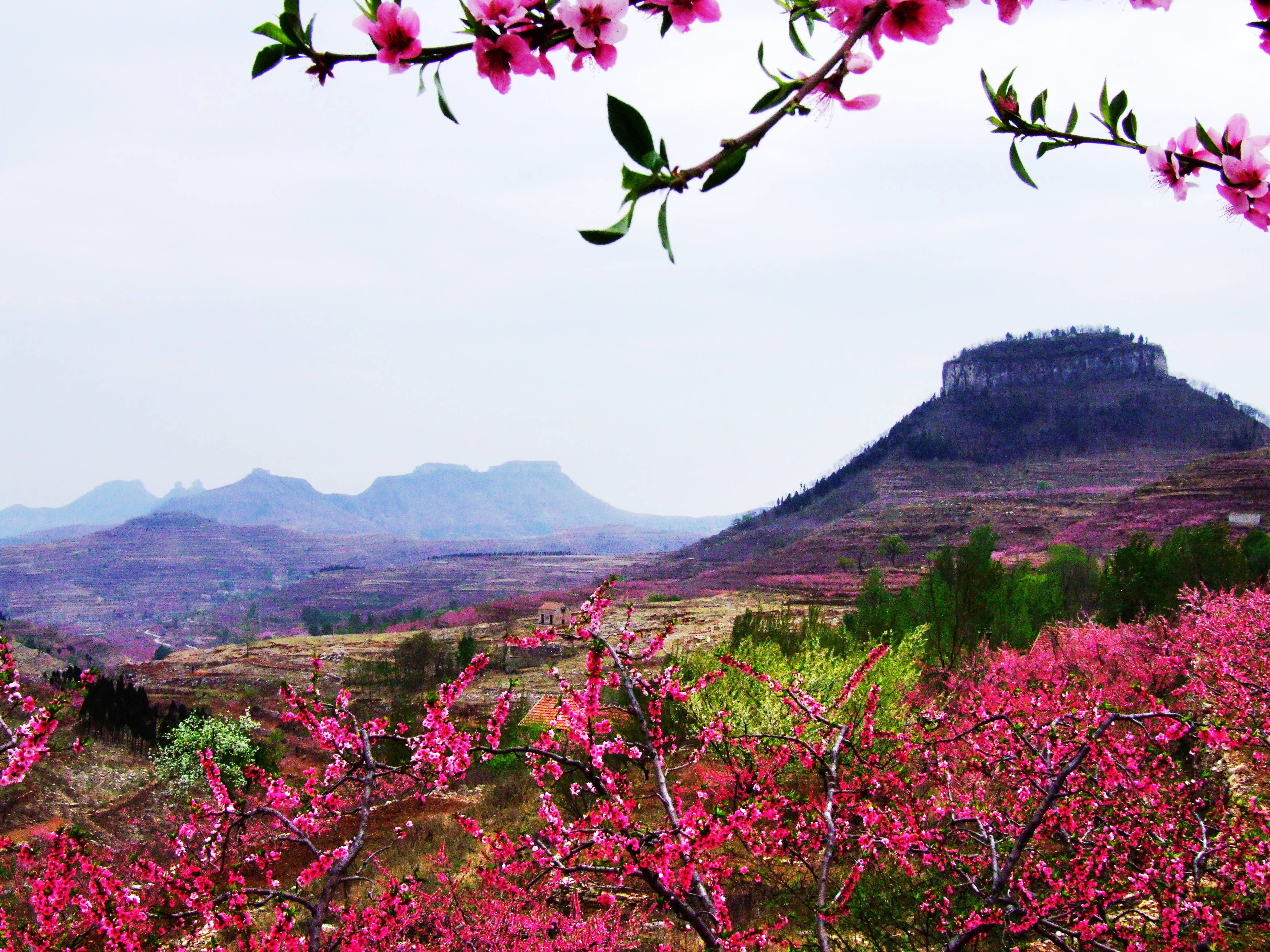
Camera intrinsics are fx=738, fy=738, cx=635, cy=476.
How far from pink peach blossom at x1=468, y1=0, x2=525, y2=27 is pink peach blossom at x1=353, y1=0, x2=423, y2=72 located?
0.23 ft

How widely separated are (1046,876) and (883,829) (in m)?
1.16

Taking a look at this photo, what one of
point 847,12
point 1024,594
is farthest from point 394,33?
point 1024,594

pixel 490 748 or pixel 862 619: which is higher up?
pixel 490 748

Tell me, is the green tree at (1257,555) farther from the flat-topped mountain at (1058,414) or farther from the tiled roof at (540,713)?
the flat-topped mountain at (1058,414)

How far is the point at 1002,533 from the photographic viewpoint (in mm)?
58250

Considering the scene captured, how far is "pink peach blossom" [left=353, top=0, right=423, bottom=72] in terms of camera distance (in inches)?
32.6

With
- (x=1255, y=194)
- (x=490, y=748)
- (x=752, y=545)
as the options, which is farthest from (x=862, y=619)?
(x=752, y=545)

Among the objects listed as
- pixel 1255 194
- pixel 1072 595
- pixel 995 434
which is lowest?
pixel 1072 595

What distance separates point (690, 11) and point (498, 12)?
9.0 inches

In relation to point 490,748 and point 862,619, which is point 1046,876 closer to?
point 490,748

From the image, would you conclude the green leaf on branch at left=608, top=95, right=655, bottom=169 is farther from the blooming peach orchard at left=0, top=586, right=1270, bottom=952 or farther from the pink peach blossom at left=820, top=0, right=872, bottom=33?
the blooming peach orchard at left=0, top=586, right=1270, bottom=952

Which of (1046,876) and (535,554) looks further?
(535,554)

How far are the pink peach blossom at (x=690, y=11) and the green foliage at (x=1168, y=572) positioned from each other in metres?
21.8

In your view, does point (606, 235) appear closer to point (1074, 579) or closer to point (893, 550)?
point (1074, 579)
